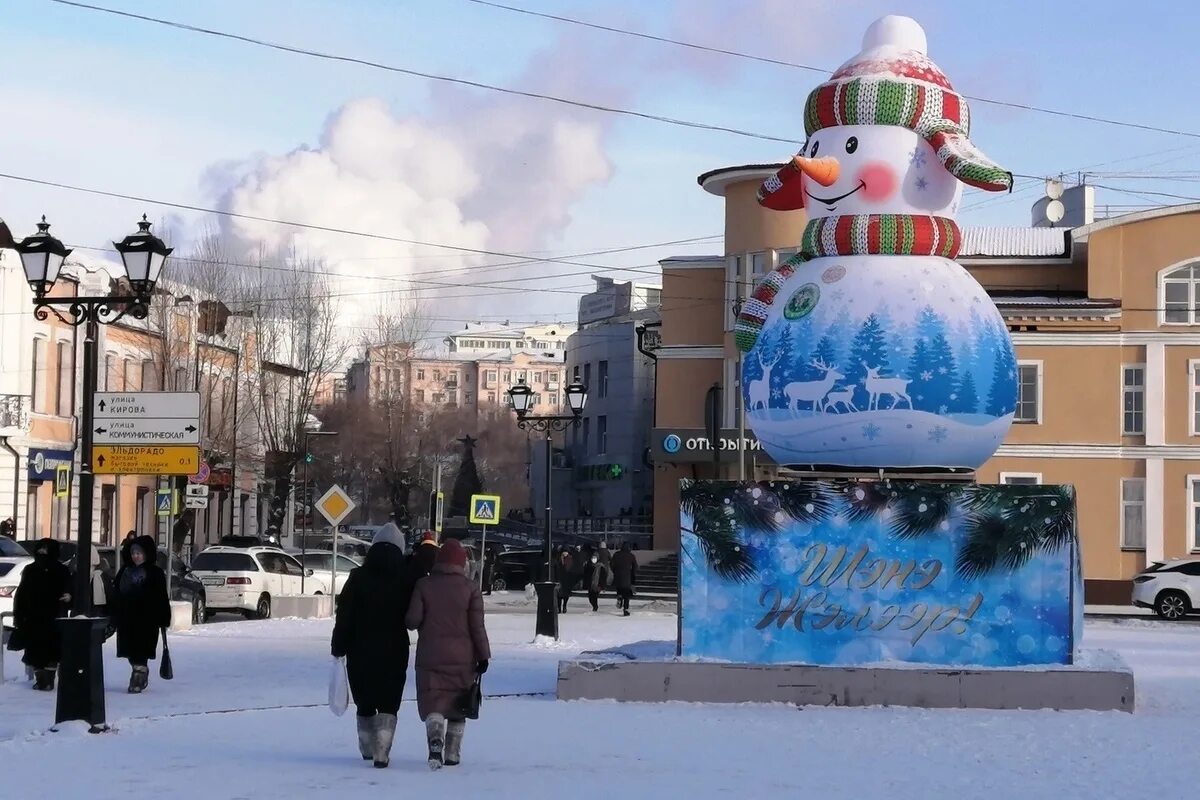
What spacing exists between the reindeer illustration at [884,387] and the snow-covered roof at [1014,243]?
103 feet

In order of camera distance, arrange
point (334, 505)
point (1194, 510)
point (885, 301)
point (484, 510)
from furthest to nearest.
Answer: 1. point (1194, 510)
2. point (484, 510)
3. point (334, 505)
4. point (885, 301)

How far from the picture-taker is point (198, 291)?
57438mm

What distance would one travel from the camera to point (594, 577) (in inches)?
1512

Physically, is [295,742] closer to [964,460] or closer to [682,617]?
[682,617]

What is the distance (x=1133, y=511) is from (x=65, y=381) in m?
29.7

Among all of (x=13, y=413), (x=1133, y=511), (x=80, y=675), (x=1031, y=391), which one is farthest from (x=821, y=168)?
(x=13, y=413)

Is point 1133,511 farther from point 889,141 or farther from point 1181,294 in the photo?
point 889,141

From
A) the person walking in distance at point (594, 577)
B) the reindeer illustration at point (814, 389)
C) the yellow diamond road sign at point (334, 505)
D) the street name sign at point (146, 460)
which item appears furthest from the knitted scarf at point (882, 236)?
the person walking in distance at point (594, 577)

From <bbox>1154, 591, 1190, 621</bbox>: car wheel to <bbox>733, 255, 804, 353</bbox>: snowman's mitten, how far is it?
22.5m

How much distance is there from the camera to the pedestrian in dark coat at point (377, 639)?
39.8ft

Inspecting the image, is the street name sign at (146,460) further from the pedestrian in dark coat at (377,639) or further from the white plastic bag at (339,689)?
the pedestrian in dark coat at (377,639)

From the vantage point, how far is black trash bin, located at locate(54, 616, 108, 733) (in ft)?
46.2

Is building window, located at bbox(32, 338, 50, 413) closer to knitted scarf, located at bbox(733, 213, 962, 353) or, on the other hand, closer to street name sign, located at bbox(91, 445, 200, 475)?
street name sign, located at bbox(91, 445, 200, 475)

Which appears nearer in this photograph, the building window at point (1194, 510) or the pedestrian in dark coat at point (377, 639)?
the pedestrian in dark coat at point (377, 639)
